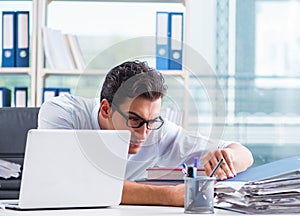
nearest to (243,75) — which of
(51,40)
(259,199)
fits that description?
(51,40)

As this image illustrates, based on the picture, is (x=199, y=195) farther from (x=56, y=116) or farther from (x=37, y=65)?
(x=37, y=65)

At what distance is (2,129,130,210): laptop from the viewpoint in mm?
1444

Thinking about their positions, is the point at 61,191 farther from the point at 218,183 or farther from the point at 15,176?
the point at 15,176

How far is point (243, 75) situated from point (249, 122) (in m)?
Result: 0.28

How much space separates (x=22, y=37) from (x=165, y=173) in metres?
1.73

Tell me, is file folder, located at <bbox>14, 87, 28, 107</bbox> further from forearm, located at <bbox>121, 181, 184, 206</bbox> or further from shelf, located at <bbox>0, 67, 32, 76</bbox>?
forearm, located at <bbox>121, 181, 184, 206</bbox>

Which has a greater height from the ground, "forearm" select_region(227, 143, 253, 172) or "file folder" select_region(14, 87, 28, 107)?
"file folder" select_region(14, 87, 28, 107)

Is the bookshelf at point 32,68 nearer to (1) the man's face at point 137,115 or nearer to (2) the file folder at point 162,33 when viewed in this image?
(2) the file folder at point 162,33

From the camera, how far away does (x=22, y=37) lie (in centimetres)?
326

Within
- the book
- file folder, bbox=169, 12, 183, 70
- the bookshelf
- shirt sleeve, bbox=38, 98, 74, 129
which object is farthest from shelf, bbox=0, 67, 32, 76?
the book

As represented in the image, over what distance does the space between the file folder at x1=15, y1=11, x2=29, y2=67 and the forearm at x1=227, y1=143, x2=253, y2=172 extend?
1.55 meters


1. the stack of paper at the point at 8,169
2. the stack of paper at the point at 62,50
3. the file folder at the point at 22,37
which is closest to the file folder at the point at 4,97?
the file folder at the point at 22,37

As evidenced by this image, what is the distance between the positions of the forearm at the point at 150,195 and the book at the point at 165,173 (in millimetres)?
60

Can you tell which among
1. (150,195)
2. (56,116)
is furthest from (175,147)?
(150,195)
